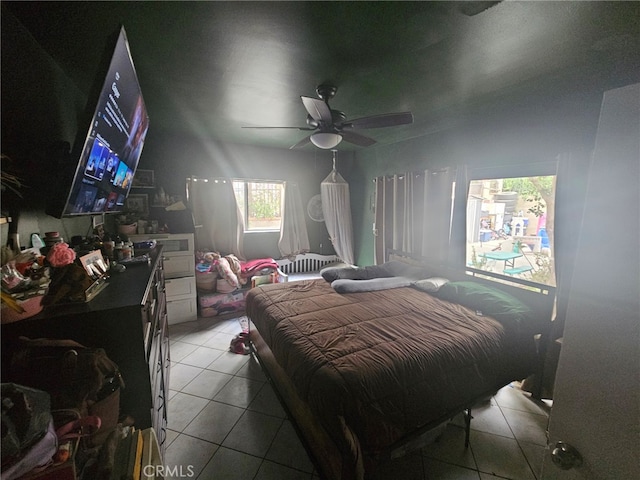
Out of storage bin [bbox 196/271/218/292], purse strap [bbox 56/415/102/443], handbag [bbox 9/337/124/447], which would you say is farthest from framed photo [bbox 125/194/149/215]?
purse strap [bbox 56/415/102/443]

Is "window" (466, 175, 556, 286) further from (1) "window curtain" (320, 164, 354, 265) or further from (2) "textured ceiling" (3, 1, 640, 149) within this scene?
(1) "window curtain" (320, 164, 354, 265)

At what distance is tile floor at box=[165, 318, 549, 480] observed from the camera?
5.24 ft

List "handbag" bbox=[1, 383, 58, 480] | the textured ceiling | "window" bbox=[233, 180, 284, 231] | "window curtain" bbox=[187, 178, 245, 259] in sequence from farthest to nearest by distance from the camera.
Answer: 1. "window" bbox=[233, 180, 284, 231]
2. "window curtain" bbox=[187, 178, 245, 259]
3. the textured ceiling
4. "handbag" bbox=[1, 383, 58, 480]

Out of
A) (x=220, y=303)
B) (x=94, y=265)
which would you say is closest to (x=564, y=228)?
(x=94, y=265)

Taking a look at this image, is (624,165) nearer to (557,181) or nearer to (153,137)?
(557,181)

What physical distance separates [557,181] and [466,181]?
35.5 inches

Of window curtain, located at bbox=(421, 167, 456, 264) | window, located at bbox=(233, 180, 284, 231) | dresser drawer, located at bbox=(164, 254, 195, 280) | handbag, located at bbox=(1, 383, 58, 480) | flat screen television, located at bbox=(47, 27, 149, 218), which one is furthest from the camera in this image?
window, located at bbox=(233, 180, 284, 231)

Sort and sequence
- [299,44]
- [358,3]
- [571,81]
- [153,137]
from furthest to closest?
[153,137], [571,81], [299,44], [358,3]

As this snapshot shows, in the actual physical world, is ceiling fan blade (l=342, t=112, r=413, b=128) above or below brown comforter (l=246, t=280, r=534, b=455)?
above

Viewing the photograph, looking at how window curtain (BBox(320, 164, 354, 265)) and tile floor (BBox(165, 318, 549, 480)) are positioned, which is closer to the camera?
tile floor (BBox(165, 318, 549, 480))

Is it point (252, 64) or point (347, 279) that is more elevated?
point (252, 64)

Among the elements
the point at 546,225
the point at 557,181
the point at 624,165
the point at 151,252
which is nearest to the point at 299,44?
the point at 624,165

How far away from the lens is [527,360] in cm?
213

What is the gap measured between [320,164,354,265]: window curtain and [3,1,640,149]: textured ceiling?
233 centimetres
